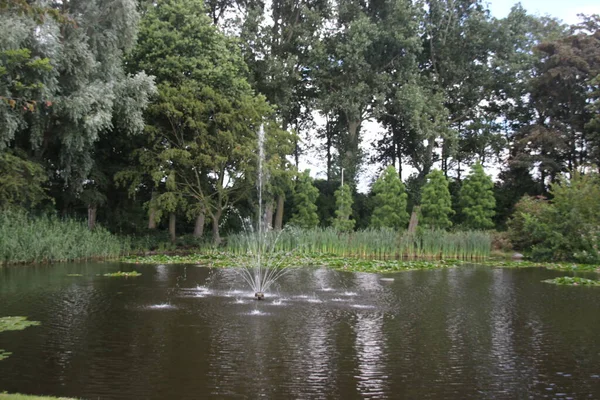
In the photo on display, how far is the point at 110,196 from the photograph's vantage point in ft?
85.1

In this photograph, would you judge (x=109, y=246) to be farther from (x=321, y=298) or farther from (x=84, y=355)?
(x=84, y=355)

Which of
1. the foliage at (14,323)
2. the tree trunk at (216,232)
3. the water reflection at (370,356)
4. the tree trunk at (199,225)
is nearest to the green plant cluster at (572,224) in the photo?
the tree trunk at (216,232)

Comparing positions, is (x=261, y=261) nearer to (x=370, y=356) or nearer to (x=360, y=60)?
(x=370, y=356)

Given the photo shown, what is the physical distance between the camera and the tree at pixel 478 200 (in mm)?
27797

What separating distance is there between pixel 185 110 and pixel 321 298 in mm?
14833

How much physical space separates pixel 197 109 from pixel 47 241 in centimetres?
836

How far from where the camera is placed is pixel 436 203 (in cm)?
2764

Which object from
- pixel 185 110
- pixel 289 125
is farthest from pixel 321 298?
pixel 289 125

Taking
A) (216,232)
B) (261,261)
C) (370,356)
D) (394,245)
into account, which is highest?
(216,232)

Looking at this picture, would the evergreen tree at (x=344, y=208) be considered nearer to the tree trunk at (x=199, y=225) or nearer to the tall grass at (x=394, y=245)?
the tall grass at (x=394, y=245)

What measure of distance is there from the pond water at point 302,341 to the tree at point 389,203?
1566 cm

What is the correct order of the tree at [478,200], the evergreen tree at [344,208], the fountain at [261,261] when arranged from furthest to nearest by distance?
the tree at [478,200]
the evergreen tree at [344,208]
the fountain at [261,261]

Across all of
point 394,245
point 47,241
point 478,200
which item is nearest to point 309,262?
point 394,245

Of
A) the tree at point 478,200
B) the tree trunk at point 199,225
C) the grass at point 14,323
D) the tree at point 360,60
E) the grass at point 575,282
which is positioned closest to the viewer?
the grass at point 14,323
